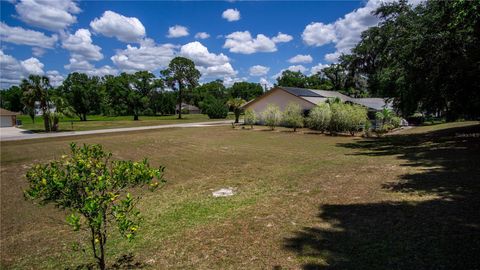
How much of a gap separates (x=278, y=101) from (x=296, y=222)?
31.8m

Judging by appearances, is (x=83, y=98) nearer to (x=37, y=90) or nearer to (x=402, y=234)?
(x=37, y=90)

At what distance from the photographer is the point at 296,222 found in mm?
6109

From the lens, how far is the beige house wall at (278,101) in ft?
113

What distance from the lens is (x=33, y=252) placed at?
585 centimetres

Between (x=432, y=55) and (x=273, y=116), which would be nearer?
(x=432, y=55)

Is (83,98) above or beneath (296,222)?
above

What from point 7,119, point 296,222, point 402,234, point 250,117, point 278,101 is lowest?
point 296,222

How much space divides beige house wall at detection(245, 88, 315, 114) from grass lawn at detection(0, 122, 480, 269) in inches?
902

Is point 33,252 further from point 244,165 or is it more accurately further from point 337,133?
point 337,133

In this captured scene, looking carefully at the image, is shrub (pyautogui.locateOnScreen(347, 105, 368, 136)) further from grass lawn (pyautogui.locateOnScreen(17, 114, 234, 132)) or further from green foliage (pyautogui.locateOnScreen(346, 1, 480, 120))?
grass lawn (pyautogui.locateOnScreen(17, 114, 234, 132))

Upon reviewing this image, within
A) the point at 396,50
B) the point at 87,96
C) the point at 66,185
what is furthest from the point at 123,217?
the point at 87,96

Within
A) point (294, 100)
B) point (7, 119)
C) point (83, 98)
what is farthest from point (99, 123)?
point (294, 100)

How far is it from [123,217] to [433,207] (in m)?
6.32

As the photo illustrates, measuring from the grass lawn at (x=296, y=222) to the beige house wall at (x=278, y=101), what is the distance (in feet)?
75.1
